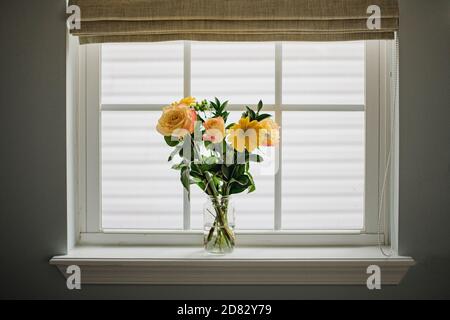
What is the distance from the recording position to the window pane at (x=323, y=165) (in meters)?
1.67

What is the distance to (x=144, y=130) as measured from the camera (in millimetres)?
1685

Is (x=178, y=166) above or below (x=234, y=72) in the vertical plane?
below

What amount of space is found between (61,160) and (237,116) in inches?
22.7

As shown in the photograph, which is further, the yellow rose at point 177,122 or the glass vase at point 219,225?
the glass vase at point 219,225

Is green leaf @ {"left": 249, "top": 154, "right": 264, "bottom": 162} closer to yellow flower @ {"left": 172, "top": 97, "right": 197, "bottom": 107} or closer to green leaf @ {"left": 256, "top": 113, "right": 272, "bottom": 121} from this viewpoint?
green leaf @ {"left": 256, "top": 113, "right": 272, "bottom": 121}

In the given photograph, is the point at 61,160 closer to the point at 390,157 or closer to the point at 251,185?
the point at 251,185

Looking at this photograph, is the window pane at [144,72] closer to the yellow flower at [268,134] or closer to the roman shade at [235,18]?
the roman shade at [235,18]

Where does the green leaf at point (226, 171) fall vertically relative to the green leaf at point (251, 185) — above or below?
above

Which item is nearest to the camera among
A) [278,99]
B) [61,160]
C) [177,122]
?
[177,122]

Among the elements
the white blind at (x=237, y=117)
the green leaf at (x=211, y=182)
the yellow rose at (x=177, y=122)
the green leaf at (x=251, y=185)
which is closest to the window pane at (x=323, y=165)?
the white blind at (x=237, y=117)

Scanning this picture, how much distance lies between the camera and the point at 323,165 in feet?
→ 5.49

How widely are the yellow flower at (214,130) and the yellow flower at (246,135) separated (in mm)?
41

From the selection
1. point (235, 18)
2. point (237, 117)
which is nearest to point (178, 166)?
point (237, 117)

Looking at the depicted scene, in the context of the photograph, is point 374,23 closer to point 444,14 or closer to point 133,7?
point 444,14
